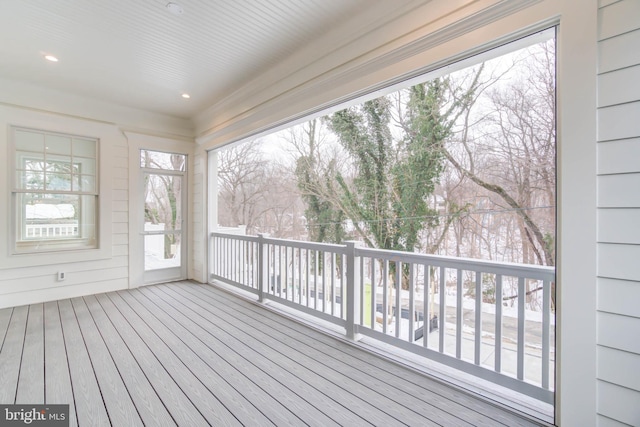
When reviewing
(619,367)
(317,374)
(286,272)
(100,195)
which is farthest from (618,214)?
(100,195)

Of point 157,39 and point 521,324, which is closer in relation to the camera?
point 521,324

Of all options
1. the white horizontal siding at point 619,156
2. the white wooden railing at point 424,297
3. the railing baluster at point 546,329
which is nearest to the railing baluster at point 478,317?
the white wooden railing at point 424,297

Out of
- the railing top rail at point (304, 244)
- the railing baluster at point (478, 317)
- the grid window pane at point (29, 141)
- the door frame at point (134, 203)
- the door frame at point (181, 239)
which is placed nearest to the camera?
the railing baluster at point (478, 317)

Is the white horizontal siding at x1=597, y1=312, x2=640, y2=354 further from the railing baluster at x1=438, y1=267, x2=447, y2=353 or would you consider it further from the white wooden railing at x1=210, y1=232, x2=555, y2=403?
the railing baluster at x1=438, y1=267, x2=447, y2=353

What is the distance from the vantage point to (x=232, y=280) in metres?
4.38

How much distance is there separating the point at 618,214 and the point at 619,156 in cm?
28

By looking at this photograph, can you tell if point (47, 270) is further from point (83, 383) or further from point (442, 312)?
point (442, 312)

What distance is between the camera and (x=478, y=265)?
1919 mm

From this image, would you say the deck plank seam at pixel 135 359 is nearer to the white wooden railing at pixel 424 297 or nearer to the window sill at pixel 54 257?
the window sill at pixel 54 257

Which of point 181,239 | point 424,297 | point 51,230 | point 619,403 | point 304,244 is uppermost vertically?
point 51,230

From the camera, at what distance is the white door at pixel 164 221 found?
4746 millimetres

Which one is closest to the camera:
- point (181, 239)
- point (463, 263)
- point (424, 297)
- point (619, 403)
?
point (619, 403)

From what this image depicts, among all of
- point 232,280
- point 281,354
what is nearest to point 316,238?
point 232,280

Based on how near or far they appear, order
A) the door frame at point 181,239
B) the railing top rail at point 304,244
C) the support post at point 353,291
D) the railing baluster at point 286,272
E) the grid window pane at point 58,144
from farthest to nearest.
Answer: the door frame at point 181,239 → the grid window pane at point 58,144 → the railing baluster at point 286,272 → the railing top rail at point 304,244 → the support post at point 353,291
